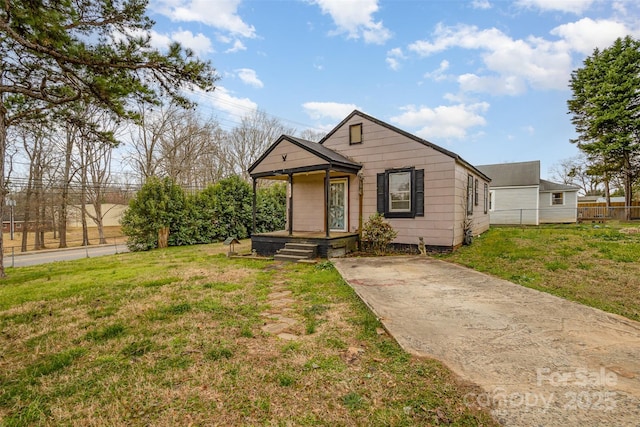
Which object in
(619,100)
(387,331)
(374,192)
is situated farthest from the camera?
(619,100)

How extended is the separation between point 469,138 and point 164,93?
710 inches

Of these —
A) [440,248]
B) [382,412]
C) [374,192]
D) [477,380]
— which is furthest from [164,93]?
[440,248]

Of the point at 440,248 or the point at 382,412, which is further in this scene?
the point at 440,248

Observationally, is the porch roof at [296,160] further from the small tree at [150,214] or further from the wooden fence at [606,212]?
the wooden fence at [606,212]

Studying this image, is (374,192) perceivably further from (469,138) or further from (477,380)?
(469,138)

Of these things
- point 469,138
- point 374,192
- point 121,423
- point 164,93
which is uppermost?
point 469,138

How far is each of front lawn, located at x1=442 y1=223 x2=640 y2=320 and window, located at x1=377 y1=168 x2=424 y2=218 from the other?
5.74 ft

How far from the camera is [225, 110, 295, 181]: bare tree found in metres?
27.0

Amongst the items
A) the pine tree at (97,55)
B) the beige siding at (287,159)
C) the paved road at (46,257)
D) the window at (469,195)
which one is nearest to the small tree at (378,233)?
the beige siding at (287,159)

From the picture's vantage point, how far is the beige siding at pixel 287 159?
8.97m

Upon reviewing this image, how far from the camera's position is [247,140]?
27.4m

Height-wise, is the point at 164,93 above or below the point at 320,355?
above

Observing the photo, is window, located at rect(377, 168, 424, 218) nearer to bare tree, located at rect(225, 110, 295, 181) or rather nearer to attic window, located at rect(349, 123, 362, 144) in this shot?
attic window, located at rect(349, 123, 362, 144)

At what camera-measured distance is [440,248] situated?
335 inches
